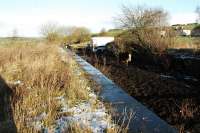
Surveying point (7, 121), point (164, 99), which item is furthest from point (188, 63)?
point (7, 121)

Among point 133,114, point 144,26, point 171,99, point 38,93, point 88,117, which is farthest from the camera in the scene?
point 144,26

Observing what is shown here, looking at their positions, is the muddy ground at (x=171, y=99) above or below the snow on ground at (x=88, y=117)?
below

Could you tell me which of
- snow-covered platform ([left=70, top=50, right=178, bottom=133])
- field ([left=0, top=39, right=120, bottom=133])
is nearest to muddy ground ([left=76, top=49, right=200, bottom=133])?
snow-covered platform ([left=70, top=50, right=178, bottom=133])

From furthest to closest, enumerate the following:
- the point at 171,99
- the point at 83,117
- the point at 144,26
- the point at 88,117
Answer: the point at 144,26 < the point at 171,99 < the point at 88,117 < the point at 83,117

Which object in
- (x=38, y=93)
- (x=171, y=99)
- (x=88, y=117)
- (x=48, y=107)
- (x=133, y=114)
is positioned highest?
(x=38, y=93)

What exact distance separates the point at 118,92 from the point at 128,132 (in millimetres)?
5612

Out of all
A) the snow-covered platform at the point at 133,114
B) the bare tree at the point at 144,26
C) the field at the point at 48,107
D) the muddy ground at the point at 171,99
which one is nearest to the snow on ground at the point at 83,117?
the field at the point at 48,107

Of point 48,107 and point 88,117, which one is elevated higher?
point 48,107

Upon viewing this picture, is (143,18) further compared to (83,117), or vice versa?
(143,18)

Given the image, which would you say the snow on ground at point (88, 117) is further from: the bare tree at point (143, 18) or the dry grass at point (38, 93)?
the bare tree at point (143, 18)

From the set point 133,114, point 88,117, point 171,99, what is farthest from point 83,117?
point 171,99

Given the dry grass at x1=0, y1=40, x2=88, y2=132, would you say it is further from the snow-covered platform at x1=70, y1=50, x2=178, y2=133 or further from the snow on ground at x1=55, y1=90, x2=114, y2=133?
the snow-covered platform at x1=70, y1=50, x2=178, y2=133

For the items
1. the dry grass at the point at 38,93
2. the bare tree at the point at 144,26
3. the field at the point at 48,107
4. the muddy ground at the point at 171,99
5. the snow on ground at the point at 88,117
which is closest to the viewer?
the field at the point at 48,107

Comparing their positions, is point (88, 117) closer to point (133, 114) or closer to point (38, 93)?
point (133, 114)
